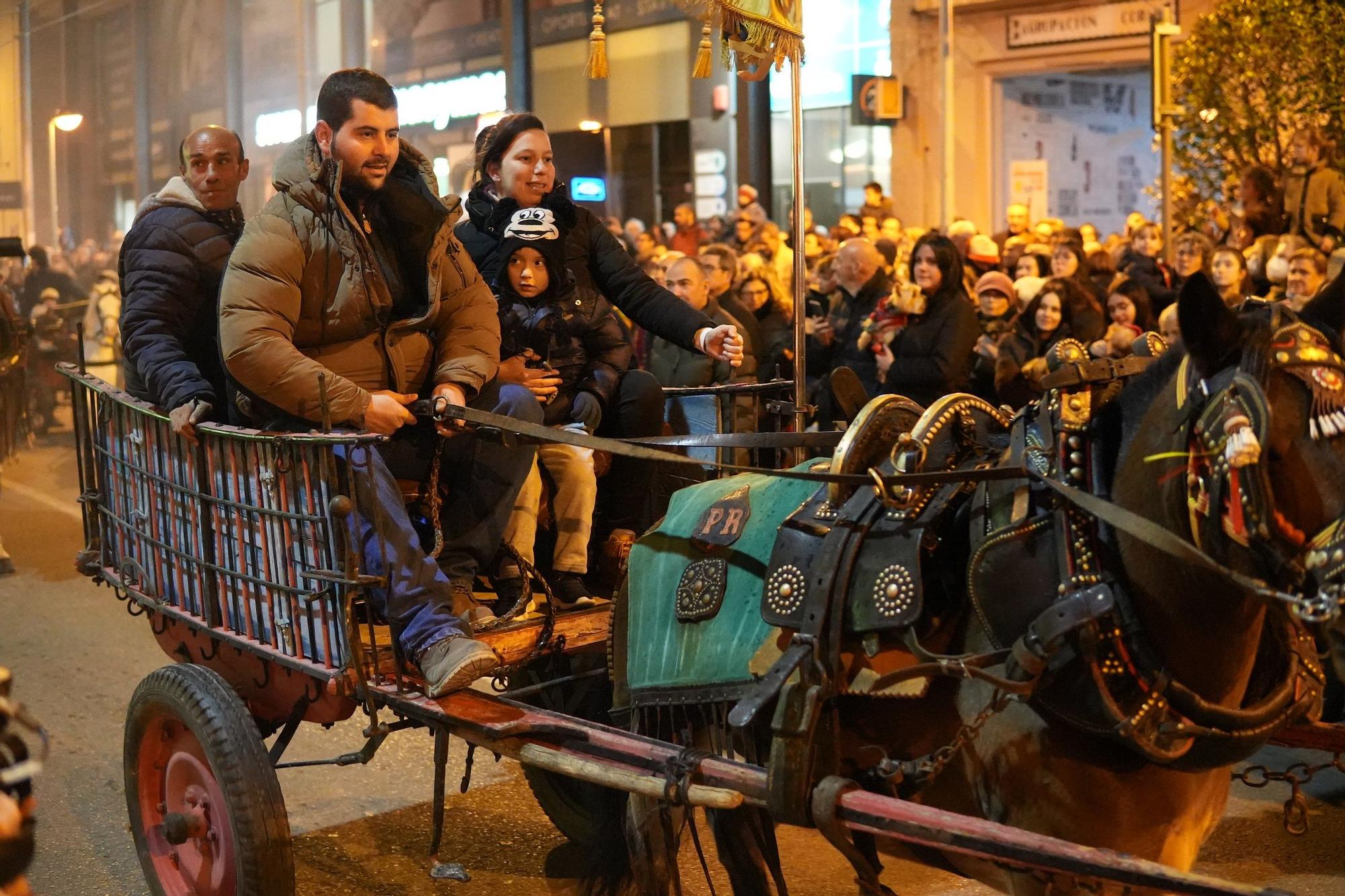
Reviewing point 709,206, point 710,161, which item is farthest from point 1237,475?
point 710,161

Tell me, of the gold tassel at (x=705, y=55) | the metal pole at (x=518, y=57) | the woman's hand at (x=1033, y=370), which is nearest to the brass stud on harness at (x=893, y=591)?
the gold tassel at (x=705, y=55)

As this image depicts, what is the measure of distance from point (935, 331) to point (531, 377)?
356cm

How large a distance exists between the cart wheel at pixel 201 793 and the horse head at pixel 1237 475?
7.54 ft

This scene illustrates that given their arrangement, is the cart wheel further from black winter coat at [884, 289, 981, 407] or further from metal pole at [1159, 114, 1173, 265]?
metal pole at [1159, 114, 1173, 265]

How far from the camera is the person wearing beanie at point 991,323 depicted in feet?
26.6

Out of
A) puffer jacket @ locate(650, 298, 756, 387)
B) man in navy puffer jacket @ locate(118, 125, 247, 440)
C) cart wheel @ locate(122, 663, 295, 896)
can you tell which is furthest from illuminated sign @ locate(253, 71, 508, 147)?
cart wheel @ locate(122, 663, 295, 896)

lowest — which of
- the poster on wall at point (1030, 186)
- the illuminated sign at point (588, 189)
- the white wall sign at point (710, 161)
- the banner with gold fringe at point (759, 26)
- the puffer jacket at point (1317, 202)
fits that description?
the puffer jacket at point (1317, 202)

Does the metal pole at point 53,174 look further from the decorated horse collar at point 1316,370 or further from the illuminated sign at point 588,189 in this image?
the decorated horse collar at point 1316,370

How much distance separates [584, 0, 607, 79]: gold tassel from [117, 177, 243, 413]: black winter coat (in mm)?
1313

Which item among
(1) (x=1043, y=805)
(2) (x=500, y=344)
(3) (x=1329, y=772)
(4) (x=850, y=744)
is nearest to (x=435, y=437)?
(2) (x=500, y=344)

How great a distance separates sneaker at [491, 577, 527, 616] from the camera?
15.0 ft

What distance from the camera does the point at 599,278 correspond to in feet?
17.0

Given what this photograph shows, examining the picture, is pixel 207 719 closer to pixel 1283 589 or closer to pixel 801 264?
pixel 801 264

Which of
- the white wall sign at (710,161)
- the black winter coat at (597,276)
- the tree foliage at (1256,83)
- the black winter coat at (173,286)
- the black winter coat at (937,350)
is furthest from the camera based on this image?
the white wall sign at (710,161)
